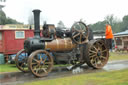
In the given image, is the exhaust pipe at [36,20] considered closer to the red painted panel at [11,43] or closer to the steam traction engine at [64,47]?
the steam traction engine at [64,47]

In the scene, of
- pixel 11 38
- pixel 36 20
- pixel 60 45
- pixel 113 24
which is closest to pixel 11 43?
pixel 11 38

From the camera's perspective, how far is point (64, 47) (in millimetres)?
8570

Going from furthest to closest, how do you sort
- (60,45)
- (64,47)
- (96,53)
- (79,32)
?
1. (96,53)
2. (79,32)
3. (64,47)
4. (60,45)

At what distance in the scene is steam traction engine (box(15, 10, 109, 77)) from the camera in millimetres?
8046

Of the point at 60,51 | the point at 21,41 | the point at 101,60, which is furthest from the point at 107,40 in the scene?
the point at 21,41

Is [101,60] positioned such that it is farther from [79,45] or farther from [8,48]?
[8,48]

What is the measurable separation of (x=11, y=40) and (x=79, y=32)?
7504 mm

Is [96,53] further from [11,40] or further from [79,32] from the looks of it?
[11,40]

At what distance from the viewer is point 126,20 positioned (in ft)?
214

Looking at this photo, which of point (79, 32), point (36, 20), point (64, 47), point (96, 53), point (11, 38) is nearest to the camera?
point (36, 20)

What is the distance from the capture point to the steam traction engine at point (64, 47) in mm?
8046

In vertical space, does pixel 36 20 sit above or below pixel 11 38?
above

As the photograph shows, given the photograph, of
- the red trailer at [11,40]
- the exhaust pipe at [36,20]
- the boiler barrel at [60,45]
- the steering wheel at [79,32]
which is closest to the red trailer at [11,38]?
the red trailer at [11,40]

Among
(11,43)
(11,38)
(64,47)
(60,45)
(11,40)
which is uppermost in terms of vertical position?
(11,38)
